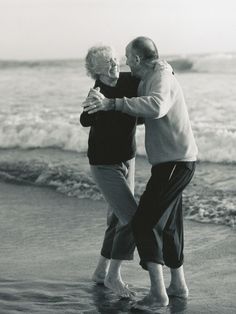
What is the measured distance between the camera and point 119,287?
366 centimetres

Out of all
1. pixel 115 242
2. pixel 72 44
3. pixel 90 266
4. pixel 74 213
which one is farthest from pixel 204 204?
pixel 72 44

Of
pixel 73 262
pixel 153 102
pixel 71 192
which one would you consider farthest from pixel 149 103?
pixel 71 192

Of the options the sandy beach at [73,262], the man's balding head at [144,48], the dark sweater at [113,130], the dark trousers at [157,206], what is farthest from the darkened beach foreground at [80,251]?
the man's balding head at [144,48]

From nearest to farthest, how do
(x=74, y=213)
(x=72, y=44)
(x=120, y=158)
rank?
(x=120, y=158)
(x=74, y=213)
(x=72, y=44)

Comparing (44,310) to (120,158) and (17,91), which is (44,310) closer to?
(120,158)

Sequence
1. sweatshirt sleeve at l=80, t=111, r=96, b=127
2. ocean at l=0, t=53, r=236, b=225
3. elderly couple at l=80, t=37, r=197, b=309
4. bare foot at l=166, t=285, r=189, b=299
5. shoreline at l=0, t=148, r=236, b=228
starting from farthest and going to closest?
ocean at l=0, t=53, r=236, b=225 < shoreline at l=0, t=148, r=236, b=228 < bare foot at l=166, t=285, r=189, b=299 < sweatshirt sleeve at l=80, t=111, r=96, b=127 < elderly couple at l=80, t=37, r=197, b=309

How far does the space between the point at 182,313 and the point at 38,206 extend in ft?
9.20

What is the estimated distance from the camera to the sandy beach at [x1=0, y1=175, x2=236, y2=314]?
138 inches

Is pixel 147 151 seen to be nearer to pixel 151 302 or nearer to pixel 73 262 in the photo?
pixel 151 302

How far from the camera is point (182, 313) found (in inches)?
133

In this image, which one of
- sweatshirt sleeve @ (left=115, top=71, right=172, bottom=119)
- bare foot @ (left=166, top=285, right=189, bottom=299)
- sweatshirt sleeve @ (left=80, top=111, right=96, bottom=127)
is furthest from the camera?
bare foot @ (left=166, top=285, right=189, bottom=299)

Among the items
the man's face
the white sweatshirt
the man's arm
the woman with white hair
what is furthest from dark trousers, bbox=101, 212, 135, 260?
the man's face

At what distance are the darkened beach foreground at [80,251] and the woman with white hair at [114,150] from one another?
22 centimetres

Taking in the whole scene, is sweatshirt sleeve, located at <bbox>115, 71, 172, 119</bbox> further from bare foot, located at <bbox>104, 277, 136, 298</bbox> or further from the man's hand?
bare foot, located at <bbox>104, 277, 136, 298</bbox>
